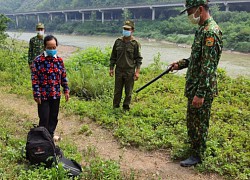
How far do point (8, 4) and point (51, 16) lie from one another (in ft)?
161

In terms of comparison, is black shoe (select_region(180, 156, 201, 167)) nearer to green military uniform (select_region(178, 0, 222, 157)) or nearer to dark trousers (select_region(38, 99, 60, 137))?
green military uniform (select_region(178, 0, 222, 157))

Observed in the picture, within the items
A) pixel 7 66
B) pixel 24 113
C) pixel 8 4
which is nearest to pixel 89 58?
pixel 7 66

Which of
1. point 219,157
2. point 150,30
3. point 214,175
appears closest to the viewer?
point 214,175

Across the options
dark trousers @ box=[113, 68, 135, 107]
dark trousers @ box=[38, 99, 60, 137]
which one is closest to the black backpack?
dark trousers @ box=[38, 99, 60, 137]

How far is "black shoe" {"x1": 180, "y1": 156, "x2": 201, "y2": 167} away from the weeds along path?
62 mm

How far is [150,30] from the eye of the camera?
4181cm

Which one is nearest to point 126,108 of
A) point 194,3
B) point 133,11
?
point 194,3

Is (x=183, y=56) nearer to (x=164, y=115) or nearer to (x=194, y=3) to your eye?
(x=164, y=115)

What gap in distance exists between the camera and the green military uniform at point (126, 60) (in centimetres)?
509

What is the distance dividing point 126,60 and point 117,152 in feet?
5.89

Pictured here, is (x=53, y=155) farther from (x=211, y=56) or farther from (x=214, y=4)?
(x=214, y=4)

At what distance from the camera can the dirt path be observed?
3.48 meters

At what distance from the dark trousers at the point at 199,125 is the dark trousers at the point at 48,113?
6.18 ft

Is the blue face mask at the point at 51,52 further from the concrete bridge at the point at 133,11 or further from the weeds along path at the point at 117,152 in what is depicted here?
the concrete bridge at the point at 133,11
